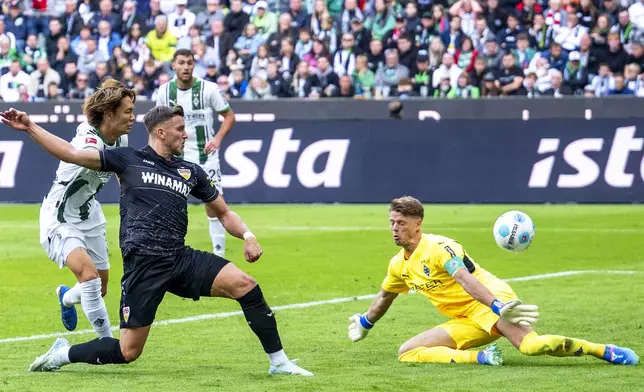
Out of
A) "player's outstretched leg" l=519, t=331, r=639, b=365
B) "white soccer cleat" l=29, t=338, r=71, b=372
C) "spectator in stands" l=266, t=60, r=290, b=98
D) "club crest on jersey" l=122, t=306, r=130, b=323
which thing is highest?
"club crest on jersey" l=122, t=306, r=130, b=323

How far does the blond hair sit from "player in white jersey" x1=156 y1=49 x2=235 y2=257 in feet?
17.9

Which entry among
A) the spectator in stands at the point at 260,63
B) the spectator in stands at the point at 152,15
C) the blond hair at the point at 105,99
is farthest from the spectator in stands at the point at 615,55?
the blond hair at the point at 105,99

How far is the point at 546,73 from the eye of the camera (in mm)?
24938

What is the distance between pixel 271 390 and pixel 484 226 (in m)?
12.1

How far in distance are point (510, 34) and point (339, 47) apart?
3.56 metres

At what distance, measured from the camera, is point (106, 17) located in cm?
2972

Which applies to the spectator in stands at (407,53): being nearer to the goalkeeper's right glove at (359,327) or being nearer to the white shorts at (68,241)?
the white shorts at (68,241)

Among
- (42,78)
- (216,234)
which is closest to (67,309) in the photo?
(216,234)

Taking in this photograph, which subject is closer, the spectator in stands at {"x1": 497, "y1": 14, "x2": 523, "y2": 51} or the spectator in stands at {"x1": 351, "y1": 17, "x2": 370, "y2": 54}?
the spectator in stands at {"x1": 497, "y1": 14, "x2": 523, "y2": 51}

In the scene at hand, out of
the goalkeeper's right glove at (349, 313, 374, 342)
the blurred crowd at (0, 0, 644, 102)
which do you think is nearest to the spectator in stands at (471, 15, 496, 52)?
the blurred crowd at (0, 0, 644, 102)

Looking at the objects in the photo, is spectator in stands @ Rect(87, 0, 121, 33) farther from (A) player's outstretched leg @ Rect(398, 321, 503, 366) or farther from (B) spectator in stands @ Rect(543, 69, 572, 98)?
(A) player's outstretched leg @ Rect(398, 321, 503, 366)

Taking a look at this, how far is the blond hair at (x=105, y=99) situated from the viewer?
9.04 m

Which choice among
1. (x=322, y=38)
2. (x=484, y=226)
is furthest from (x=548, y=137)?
(x=322, y=38)

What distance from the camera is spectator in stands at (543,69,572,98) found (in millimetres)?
24359
